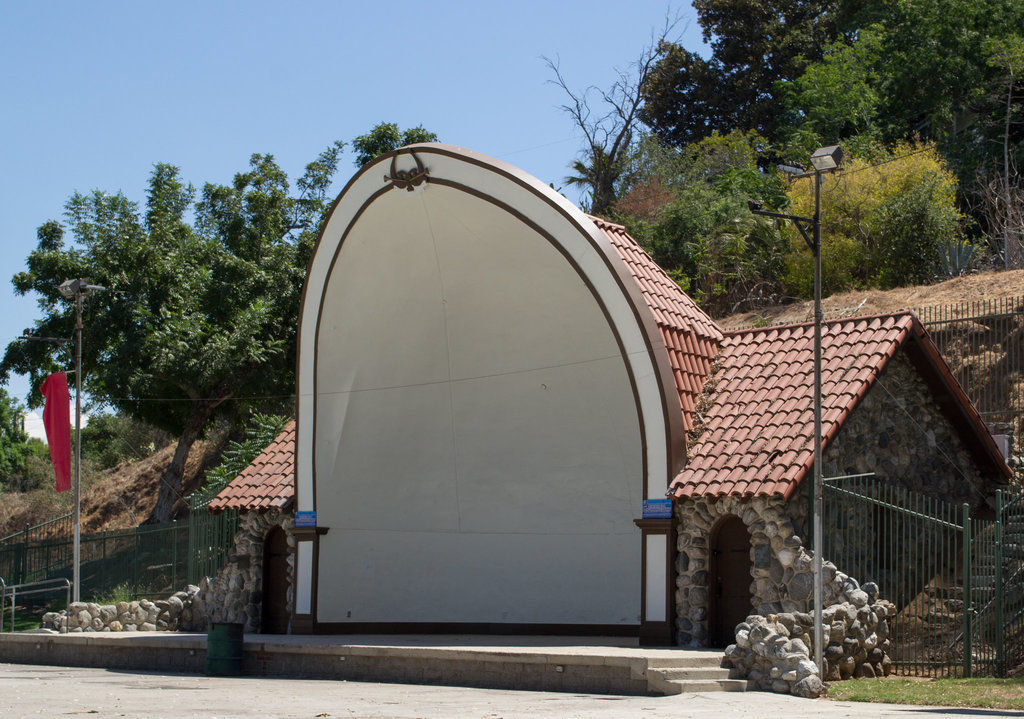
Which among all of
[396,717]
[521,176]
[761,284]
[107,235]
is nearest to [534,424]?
[521,176]

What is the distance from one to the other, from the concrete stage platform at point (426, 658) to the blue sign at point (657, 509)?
66.7 inches

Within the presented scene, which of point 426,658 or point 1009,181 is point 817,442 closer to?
point 426,658

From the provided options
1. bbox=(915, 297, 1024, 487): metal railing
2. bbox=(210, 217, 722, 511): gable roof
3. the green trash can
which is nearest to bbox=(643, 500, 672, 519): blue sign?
bbox=(210, 217, 722, 511): gable roof

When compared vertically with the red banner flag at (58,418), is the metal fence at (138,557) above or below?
below

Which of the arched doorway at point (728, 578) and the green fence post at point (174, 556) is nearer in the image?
the arched doorway at point (728, 578)

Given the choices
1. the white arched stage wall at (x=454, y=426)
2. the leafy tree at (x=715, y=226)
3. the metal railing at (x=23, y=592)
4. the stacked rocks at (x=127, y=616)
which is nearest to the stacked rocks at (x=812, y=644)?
the white arched stage wall at (x=454, y=426)

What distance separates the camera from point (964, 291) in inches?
962

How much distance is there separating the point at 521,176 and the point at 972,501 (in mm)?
8412

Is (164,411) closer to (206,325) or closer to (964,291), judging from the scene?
(206,325)

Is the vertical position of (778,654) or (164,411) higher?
(164,411)

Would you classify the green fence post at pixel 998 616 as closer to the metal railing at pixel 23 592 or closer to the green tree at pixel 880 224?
the metal railing at pixel 23 592

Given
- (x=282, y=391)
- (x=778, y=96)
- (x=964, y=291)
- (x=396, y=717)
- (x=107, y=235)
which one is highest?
(x=778, y=96)

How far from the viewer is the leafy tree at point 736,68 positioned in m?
43.2

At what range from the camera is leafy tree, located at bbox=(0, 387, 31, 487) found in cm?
5425
